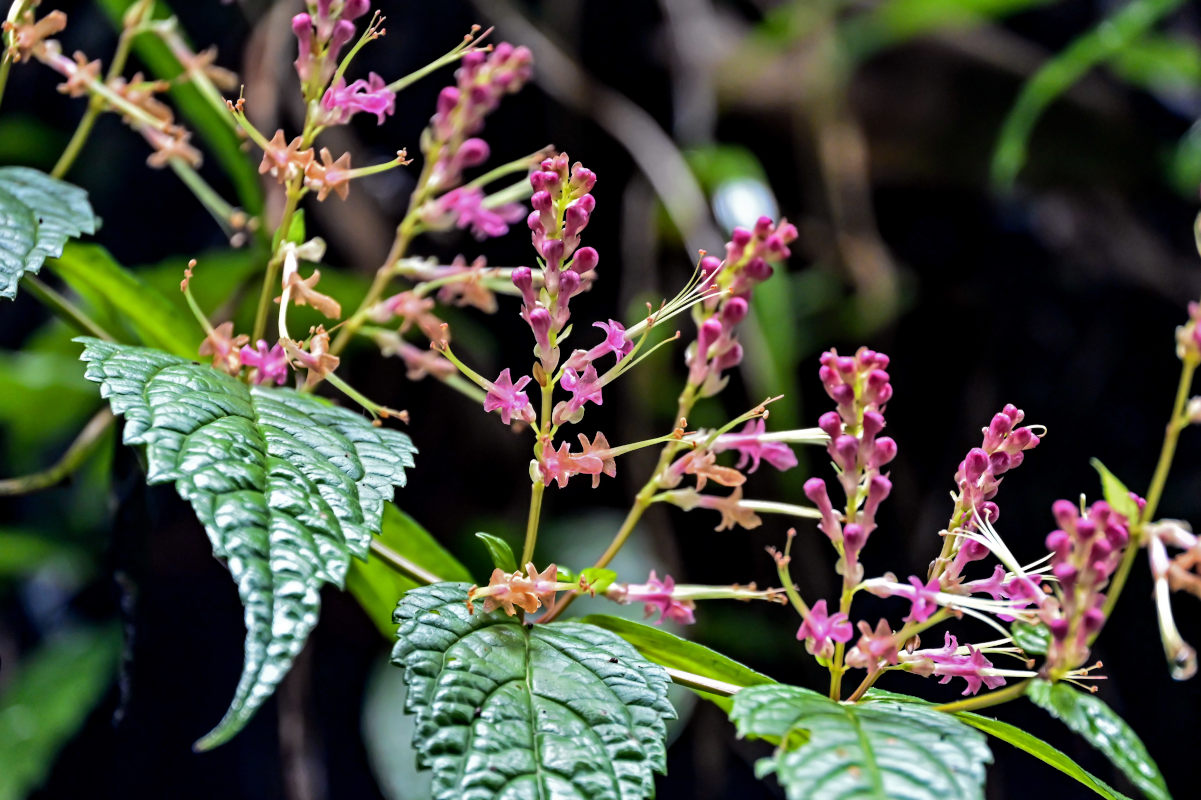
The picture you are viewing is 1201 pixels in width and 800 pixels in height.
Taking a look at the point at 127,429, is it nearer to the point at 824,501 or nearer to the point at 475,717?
the point at 475,717

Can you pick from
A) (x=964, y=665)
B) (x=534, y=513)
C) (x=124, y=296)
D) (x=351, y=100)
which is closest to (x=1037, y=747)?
(x=964, y=665)

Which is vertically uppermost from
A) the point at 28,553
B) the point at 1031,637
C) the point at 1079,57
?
the point at 1079,57

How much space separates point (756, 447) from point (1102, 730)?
7.6 inches

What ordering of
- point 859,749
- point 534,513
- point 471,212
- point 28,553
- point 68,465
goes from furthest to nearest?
point 28,553 < point 68,465 < point 471,212 < point 534,513 < point 859,749

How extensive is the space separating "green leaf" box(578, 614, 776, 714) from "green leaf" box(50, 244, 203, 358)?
36 centimetres

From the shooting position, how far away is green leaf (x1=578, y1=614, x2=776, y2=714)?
Result: 0.48m

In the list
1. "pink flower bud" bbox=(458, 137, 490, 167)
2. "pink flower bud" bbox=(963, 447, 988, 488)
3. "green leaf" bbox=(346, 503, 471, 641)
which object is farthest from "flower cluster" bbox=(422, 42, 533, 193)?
"pink flower bud" bbox=(963, 447, 988, 488)

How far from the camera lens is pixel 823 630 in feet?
Answer: 1.39

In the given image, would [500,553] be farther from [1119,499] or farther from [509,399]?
[1119,499]

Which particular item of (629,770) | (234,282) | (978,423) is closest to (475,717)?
(629,770)

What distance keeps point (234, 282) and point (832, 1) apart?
4.15 ft

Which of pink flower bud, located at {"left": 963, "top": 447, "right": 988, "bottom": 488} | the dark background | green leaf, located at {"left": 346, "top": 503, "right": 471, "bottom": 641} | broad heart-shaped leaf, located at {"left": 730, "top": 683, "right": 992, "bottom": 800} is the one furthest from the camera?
the dark background

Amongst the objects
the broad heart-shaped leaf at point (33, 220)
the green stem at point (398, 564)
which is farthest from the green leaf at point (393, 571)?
the broad heart-shaped leaf at point (33, 220)

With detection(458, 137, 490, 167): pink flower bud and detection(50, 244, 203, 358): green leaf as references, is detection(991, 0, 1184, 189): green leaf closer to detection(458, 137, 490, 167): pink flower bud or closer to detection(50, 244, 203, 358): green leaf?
detection(458, 137, 490, 167): pink flower bud
